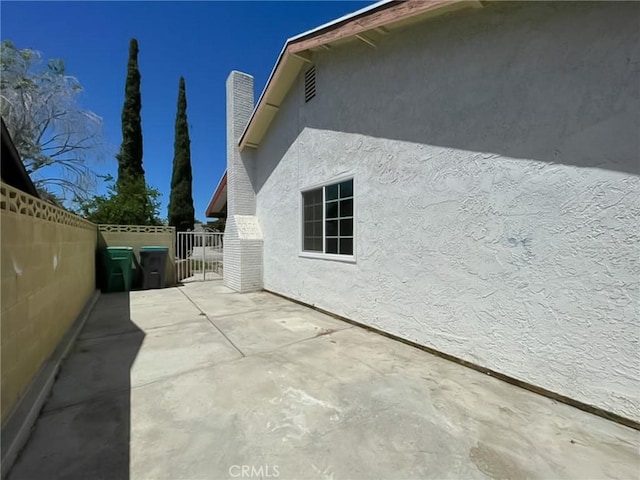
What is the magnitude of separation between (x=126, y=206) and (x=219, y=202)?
4343mm

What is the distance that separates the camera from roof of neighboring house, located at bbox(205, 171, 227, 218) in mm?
11936

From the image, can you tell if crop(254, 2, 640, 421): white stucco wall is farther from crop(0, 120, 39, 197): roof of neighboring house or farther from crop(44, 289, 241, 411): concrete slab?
crop(0, 120, 39, 197): roof of neighboring house

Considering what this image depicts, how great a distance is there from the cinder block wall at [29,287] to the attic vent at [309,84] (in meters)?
5.14

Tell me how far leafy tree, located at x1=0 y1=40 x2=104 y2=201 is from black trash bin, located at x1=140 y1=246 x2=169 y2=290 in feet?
30.1

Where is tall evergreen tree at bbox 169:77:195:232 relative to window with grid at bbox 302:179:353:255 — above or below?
above

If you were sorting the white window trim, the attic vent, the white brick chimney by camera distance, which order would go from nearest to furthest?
the white window trim
the attic vent
the white brick chimney

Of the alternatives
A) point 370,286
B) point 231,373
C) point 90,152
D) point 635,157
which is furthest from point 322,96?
point 90,152

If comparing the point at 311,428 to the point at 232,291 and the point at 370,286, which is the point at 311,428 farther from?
the point at 232,291

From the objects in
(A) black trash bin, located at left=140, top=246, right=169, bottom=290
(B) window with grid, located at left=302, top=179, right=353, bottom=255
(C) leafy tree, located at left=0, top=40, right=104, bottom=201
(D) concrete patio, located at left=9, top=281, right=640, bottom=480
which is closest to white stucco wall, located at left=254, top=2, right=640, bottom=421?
(B) window with grid, located at left=302, top=179, right=353, bottom=255

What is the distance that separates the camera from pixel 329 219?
5.83 m

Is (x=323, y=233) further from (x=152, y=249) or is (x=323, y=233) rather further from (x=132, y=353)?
(x=152, y=249)

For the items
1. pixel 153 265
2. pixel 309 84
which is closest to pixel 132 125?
pixel 153 265

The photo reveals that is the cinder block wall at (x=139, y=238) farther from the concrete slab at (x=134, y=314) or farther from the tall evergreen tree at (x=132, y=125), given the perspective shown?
the tall evergreen tree at (x=132, y=125)

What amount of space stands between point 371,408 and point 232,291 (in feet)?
22.0
